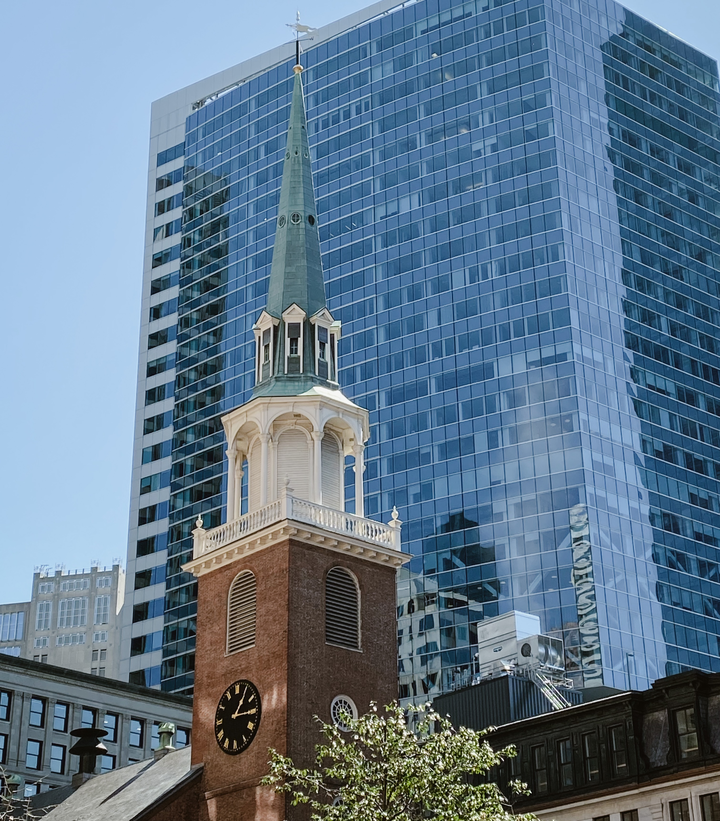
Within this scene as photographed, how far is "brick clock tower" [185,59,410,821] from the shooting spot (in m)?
54.2

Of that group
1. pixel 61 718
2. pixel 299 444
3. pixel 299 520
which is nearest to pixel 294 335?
pixel 299 444

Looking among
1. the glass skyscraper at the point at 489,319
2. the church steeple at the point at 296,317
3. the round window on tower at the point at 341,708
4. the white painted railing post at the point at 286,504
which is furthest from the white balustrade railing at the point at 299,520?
the glass skyscraper at the point at 489,319

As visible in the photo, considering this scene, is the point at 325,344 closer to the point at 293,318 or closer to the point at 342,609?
the point at 293,318

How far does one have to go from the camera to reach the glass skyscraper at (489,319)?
115m

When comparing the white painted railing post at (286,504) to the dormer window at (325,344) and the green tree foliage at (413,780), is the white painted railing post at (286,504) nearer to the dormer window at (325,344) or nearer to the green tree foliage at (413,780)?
the dormer window at (325,344)

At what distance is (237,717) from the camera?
55500 mm

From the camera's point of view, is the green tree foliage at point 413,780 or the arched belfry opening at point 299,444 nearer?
the green tree foliage at point 413,780

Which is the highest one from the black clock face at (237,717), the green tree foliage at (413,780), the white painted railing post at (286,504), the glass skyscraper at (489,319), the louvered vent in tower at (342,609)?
the glass skyscraper at (489,319)

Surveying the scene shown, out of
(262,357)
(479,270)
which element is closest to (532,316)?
(479,270)

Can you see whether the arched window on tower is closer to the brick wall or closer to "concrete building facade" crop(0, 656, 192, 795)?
the brick wall

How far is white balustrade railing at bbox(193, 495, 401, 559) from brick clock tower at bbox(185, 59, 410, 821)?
60 mm

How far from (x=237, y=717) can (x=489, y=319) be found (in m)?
72.3

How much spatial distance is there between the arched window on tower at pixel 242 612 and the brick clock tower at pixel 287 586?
0.05 meters

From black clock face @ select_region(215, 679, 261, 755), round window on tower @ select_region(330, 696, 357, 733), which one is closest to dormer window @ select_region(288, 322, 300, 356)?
black clock face @ select_region(215, 679, 261, 755)
